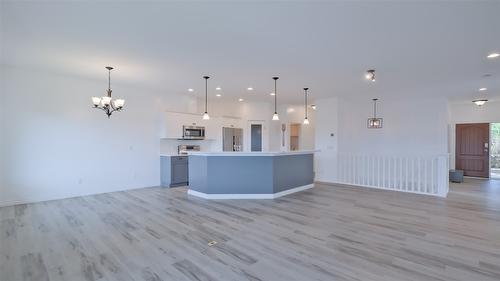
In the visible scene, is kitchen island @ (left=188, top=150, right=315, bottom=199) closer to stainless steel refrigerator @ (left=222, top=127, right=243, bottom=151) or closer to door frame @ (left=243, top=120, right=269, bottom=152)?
stainless steel refrigerator @ (left=222, top=127, right=243, bottom=151)

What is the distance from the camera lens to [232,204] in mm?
5078

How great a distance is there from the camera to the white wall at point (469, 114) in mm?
8664

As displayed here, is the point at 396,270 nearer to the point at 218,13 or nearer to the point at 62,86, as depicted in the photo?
the point at 218,13

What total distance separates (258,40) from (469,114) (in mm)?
9727

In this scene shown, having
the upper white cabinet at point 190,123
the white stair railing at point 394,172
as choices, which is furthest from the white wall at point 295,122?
the white stair railing at point 394,172

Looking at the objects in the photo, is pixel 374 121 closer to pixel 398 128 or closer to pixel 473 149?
pixel 398 128

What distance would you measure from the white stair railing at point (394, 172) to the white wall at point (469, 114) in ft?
10.2

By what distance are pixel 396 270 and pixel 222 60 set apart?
3.74 meters

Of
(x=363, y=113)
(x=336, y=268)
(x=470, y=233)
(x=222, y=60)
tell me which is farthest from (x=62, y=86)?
(x=363, y=113)

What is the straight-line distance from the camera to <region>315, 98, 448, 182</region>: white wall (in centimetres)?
782

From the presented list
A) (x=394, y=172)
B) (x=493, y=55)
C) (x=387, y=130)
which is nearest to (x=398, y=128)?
(x=387, y=130)

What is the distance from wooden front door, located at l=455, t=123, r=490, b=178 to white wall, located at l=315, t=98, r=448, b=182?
242 centimetres

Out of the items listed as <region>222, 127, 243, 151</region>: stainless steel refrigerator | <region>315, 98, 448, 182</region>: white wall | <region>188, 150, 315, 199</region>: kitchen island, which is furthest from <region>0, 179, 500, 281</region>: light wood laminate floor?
<region>222, 127, 243, 151</region>: stainless steel refrigerator

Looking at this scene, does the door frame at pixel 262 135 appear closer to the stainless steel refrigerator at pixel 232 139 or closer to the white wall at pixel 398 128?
the stainless steel refrigerator at pixel 232 139
